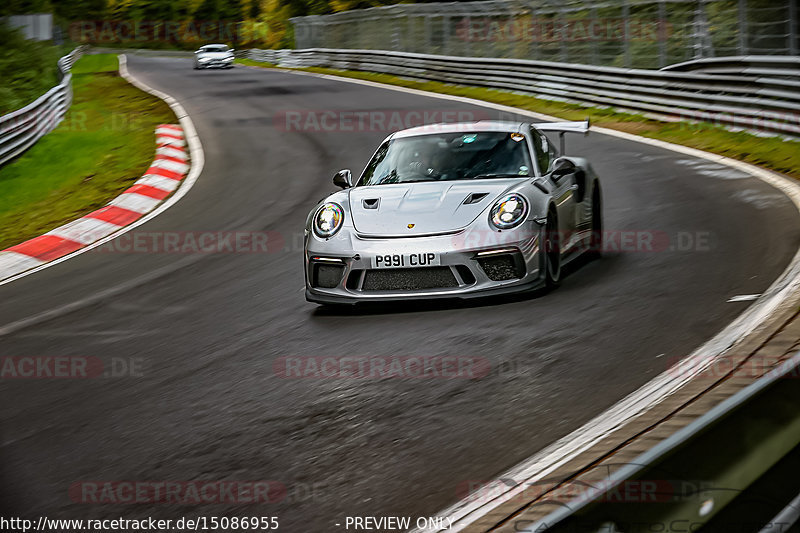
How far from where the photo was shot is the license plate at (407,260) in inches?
282

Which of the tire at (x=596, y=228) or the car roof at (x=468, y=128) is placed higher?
the car roof at (x=468, y=128)

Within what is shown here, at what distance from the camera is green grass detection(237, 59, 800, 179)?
14.4 meters

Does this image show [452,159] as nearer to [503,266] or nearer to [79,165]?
[503,266]

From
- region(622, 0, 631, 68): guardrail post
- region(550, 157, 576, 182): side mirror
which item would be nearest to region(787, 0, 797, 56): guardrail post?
region(622, 0, 631, 68): guardrail post

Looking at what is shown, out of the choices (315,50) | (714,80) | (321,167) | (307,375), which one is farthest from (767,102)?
(315,50)

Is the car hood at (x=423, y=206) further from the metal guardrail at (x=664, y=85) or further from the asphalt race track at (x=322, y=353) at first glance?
the metal guardrail at (x=664, y=85)

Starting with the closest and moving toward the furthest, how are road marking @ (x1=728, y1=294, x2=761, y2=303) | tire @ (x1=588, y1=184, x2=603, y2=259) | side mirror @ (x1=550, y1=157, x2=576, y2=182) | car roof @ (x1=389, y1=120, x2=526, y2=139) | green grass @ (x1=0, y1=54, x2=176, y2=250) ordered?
road marking @ (x1=728, y1=294, x2=761, y2=303) < side mirror @ (x1=550, y1=157, x2=576, y2=182) < car roof @ (x1=389, y1=120, x2=526, y2=139) < tire @ (x1=588, y1=184, x2=603, y2=259) < green grass @ (x1=0, y1=54, x2=176, y2=250)

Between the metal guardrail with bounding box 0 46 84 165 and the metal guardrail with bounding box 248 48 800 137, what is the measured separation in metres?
10.3

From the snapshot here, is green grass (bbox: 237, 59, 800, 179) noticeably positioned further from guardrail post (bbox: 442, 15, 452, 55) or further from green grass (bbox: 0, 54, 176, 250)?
green grass (bbox: 0, 54, 176, 250)

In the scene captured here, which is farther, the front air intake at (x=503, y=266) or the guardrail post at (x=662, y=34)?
the guardrail post at (x=662, y=34)

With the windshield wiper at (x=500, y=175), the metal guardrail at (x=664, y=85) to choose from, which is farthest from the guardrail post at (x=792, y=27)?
the windshield wiper at (x=500, y=175)

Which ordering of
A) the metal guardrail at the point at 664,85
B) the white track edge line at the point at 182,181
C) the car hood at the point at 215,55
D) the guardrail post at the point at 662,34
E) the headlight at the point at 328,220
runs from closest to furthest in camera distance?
the headlight at the point at 328,220
the white track edge line at the point at 182,181
the metal guardrail at the point at 664,85
the guardrail post at the point at 662,34
the car hood at the point at 215,55

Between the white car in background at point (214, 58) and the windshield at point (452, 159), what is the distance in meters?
42.7

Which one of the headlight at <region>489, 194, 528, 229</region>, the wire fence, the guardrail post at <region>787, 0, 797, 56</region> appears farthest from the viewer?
the wire fence
